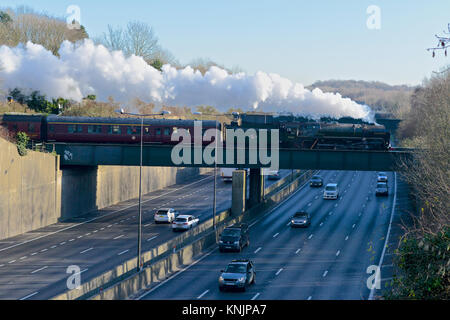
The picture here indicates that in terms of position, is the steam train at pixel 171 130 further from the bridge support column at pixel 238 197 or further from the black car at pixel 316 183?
the black car at pixel 316 183

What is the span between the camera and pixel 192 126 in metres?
61.7

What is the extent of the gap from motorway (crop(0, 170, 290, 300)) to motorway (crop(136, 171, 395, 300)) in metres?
6.56

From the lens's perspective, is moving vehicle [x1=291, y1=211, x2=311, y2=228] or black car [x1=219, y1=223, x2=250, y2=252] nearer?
black car [x1=219, y1=223, x2=250, y2=252]

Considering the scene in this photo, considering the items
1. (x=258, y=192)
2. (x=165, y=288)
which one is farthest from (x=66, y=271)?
(x=258, y=192)

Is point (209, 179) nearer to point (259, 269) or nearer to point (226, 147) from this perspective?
point (226, 147)

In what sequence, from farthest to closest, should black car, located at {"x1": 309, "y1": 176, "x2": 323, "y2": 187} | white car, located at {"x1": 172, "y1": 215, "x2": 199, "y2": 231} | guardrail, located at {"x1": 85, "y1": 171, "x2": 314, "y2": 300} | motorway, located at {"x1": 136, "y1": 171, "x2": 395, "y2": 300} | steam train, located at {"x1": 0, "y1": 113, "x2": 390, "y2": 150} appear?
black car, located at {"x1": 309, "y1": 176, "x2": 323, "y2": 187} < steam train, located at {"x1": 0, "y1": 113, "x2": 390, "y2": 150} < white car, located at {"x1": 172, "y1": 215, "x2": 199, "y2": 231} < motorway, located at {"x1": 136, "y1": 171, "x2": 395, "y2": 300} < guardrail, located at {"x1": 85, "y1": 171, "x2": 314, "y2": 300}

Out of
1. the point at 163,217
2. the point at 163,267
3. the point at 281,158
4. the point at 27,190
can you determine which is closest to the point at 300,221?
the point at 281,158

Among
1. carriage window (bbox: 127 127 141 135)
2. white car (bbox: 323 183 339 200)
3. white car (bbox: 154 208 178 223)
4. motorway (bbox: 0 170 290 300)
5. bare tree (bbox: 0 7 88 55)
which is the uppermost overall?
bare tree (bbox: 0 7 88 55)

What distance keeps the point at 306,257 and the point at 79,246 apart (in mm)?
19055

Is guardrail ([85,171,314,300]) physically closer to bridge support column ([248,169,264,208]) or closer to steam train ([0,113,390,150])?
bridge support column ([248,169,264,208])

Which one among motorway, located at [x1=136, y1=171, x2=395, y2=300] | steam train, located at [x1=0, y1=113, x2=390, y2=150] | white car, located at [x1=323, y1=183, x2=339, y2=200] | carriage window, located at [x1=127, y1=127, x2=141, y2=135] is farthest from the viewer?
white car, located at [x1=323, y1=183, x2=339, y2=200]

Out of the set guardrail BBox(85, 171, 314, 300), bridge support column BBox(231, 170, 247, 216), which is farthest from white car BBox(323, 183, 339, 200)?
bridge support column BBox(231, 170, 247, 216)

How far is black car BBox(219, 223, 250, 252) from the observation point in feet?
161

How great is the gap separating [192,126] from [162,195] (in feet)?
101
